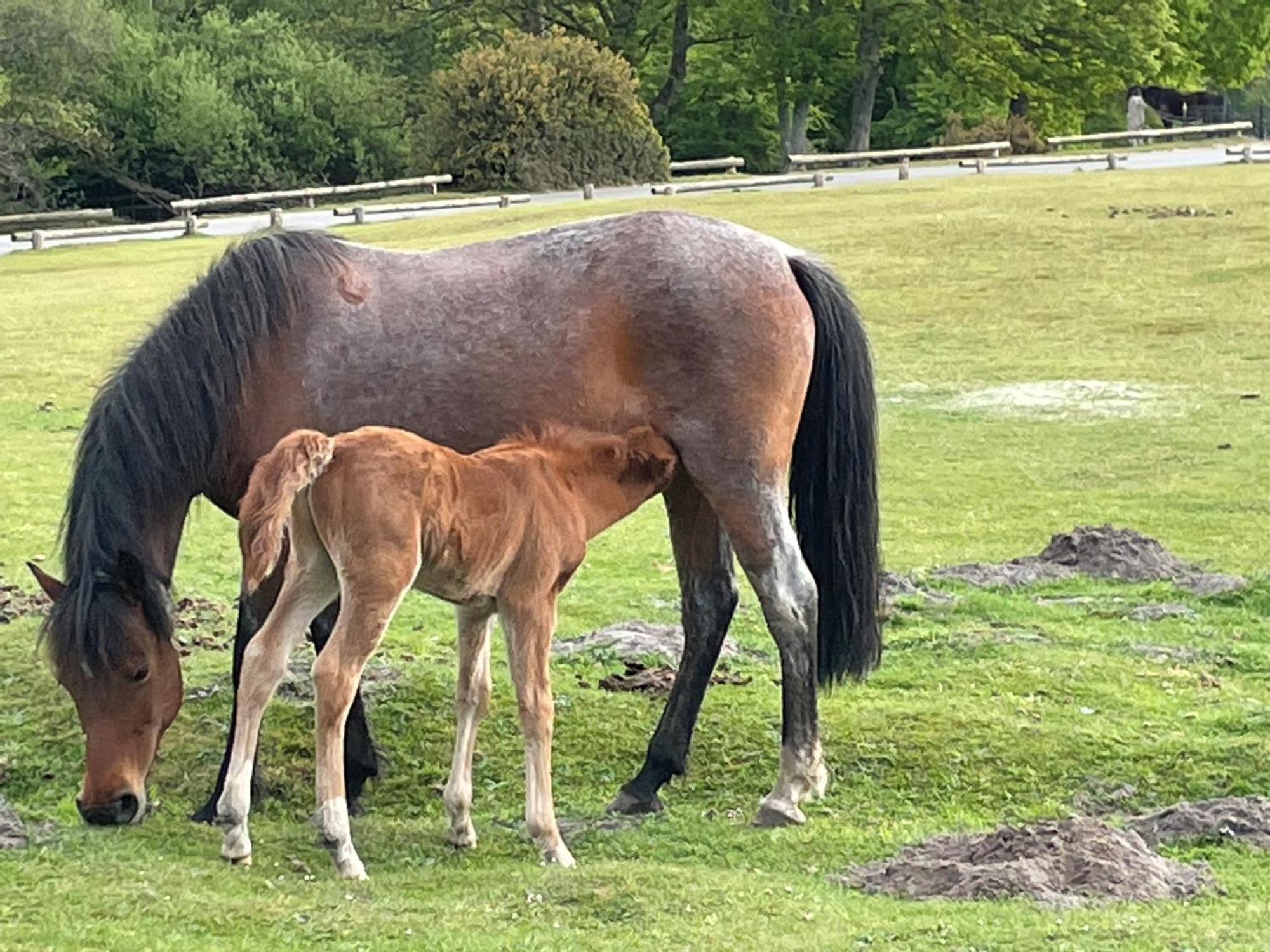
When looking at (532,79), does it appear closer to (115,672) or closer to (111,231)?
(111,231)

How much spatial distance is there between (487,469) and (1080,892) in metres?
2.29

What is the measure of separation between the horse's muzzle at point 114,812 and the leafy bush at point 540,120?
3862 centimetres

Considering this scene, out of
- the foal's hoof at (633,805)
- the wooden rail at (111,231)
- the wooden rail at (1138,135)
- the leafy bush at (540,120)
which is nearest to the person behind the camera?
the foal's hoof at (633,805)

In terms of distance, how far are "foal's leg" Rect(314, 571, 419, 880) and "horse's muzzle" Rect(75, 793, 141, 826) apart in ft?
2.27

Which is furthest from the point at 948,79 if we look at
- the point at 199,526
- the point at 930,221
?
the point at 199,526

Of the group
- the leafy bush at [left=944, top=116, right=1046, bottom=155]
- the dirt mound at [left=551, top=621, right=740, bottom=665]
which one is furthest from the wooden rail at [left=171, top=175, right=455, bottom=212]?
the dirt mound at [left=551, top=621, right=740, bottom=665]

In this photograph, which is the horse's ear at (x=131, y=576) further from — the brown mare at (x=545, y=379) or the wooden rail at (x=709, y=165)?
the wooden rail at (x=709, y=165)

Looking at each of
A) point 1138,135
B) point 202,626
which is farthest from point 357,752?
point 1138,135

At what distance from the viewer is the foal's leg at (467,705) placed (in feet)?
20.1

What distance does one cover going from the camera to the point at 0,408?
17.8 meters

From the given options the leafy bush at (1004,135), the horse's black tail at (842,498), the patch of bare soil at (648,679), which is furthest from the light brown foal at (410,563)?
the leafy bush at (1004,135)

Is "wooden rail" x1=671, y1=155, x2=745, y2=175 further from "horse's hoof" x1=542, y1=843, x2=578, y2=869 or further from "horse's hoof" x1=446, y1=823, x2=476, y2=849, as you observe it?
"horse's hoof" x1=542, y1=843, x2=578, y2=869

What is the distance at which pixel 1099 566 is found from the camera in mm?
10812

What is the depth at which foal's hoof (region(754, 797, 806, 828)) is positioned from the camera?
255 inches
